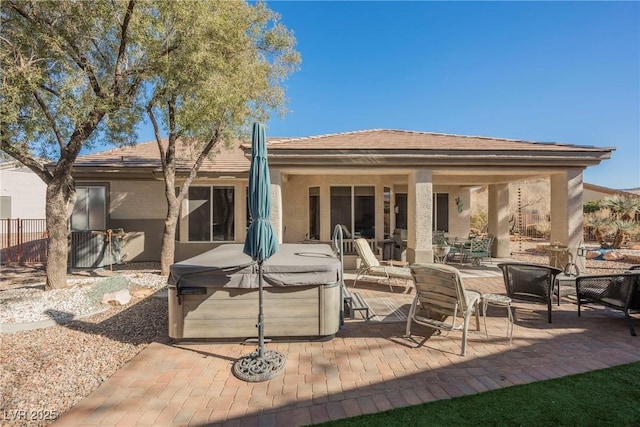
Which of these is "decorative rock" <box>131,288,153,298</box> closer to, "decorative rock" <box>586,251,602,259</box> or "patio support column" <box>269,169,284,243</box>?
"patio support column" <box>269,169,284,243</box>

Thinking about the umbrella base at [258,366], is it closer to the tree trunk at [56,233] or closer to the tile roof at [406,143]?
the tile roof at [406,143]

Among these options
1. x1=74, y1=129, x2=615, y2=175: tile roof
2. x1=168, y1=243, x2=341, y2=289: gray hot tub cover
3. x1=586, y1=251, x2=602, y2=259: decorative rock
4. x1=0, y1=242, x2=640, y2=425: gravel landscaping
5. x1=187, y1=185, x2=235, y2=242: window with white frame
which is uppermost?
x1=74, y1=129, x2=615, y2=175: tile roof

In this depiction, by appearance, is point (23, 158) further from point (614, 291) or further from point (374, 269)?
point (614, 291)

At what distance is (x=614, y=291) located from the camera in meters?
5.45

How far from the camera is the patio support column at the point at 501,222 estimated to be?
13422 mm

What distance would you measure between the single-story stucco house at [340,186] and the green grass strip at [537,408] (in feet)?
19.9

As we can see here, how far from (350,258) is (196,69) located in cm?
780

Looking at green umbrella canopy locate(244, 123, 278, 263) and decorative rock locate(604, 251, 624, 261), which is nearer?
green umbrella canopy locate(244, 123, 278, 263)

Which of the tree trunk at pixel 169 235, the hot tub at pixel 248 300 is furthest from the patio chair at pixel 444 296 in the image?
the tree trunk at pixel 169 235

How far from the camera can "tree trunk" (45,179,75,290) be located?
7.77 m

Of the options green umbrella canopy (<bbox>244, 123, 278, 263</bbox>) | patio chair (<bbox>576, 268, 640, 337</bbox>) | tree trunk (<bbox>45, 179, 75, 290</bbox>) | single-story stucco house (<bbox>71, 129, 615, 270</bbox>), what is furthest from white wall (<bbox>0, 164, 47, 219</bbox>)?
patio chair (<bbox>576, 268, 640, 337</bbox>)

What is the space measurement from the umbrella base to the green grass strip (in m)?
1.18

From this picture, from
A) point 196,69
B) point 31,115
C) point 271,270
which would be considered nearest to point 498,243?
point 271,270

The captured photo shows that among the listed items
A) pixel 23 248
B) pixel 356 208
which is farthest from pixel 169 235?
pixel 23 248
